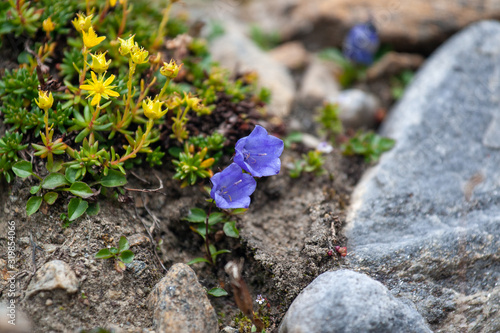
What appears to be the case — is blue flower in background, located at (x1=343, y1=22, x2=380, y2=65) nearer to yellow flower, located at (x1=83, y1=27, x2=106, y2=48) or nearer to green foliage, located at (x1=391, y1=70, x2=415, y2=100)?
green foliage, located at (x1=391, y1=70, x2=415, y2=100)

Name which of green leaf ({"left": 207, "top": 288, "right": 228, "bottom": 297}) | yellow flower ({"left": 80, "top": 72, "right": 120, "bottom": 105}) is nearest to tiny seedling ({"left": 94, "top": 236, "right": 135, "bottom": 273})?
green leaf ({"left": 207, "top": 288, "right": 228, "bottom": 297})

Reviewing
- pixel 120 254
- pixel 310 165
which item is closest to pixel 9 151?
pixel 120 254

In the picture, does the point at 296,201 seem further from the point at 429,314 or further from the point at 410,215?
the point at 429,314

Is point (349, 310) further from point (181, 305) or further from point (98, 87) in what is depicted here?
point (98, 87)

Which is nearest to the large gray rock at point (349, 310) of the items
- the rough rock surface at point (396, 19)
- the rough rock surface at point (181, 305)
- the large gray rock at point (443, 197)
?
the large gray rock at point (443, 197)

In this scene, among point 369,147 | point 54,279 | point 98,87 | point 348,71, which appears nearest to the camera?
point 54,279

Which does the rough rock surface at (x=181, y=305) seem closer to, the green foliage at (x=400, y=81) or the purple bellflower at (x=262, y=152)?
the purple bellflower at (x=262, y=152)
